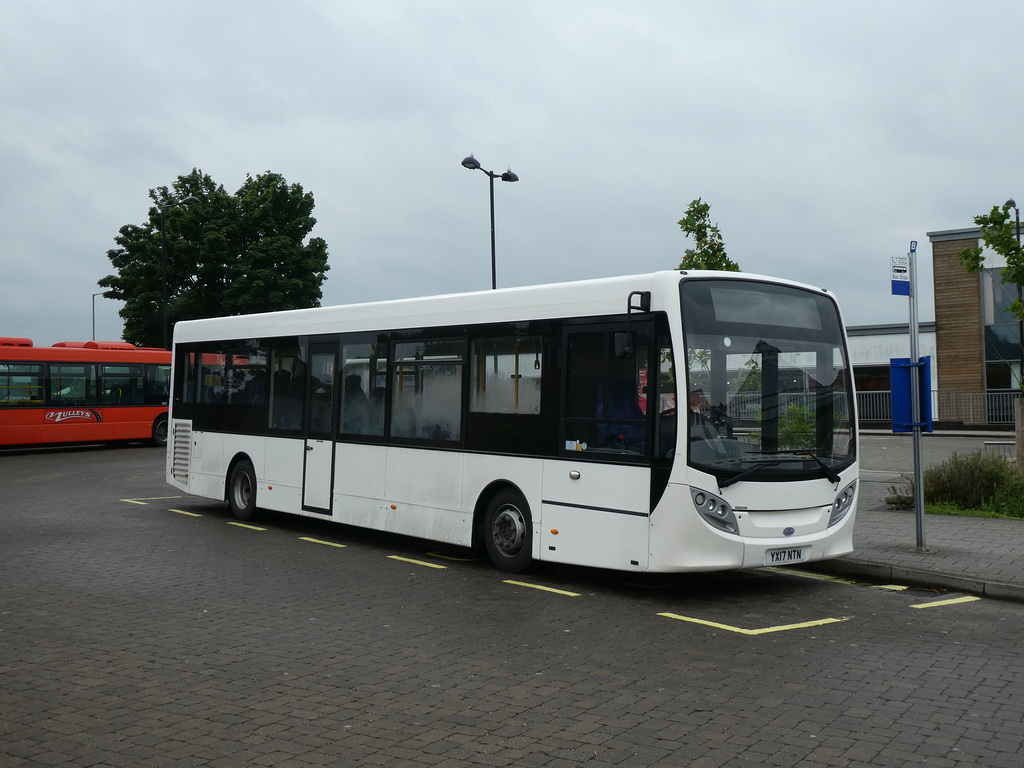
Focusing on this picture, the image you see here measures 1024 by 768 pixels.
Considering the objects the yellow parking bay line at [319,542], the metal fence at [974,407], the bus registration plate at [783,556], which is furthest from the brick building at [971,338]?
the bus registration plate at [783,556]

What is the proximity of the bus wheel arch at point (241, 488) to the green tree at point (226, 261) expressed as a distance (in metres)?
32.0

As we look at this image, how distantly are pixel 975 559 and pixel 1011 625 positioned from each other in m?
2.44

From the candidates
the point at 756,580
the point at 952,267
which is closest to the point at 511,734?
the point at 756,580

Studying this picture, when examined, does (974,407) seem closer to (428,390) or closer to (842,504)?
(842,504)

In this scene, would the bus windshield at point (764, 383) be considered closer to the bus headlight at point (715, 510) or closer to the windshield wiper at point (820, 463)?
the windshield wiper at point (820, 463)

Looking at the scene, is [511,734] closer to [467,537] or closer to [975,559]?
[467,537]

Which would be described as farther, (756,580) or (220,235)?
(220,235)

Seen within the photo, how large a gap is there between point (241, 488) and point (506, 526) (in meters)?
5.83

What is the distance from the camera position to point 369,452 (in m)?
12.0

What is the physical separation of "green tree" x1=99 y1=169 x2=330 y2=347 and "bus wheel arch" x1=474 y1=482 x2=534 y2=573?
37057mm

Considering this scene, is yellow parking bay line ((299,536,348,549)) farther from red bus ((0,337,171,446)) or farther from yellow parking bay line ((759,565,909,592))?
red bus ((0,337,171,446))

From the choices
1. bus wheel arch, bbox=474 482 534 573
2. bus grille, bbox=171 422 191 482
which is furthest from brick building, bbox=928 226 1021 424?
bus wheel arch, bbox=474 482 534 573

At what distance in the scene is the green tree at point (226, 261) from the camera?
46.2 meters

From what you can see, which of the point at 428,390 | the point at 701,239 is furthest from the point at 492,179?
the point at 428,390
